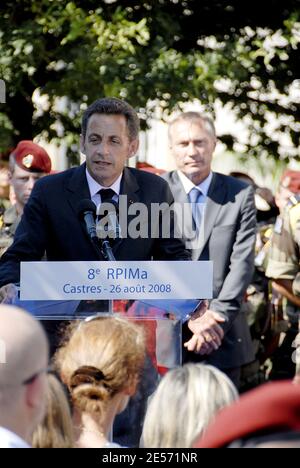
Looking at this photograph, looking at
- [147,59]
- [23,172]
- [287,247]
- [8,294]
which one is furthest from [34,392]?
[147,59]

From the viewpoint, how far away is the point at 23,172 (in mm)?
7941

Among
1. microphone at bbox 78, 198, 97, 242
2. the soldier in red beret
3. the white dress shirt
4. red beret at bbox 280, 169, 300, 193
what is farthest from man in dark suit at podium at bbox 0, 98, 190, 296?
red beret at bbox 280, 169, 300, 193

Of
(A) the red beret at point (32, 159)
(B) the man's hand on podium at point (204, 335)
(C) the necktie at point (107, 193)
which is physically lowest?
(B) the man's hand on podium at point (204, 335)

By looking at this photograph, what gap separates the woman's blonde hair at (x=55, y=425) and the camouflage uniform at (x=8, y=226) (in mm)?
3686

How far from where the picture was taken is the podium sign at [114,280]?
459 cm

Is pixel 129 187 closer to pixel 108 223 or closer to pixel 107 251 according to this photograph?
pixel 108 223

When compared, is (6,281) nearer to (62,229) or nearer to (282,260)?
(62,229)

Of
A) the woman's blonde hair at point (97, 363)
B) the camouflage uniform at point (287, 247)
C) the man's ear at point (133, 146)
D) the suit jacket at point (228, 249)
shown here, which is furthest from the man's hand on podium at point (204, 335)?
the woman's blonde hair at point (97, 363)

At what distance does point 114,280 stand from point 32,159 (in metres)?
3.48

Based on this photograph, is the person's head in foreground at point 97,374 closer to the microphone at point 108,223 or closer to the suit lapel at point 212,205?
the microphone at point 108,223

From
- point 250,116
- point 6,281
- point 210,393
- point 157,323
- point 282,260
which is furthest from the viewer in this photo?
point 250,116

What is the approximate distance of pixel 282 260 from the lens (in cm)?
661

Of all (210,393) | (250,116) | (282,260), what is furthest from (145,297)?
(250,116)

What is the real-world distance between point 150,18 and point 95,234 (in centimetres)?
514
